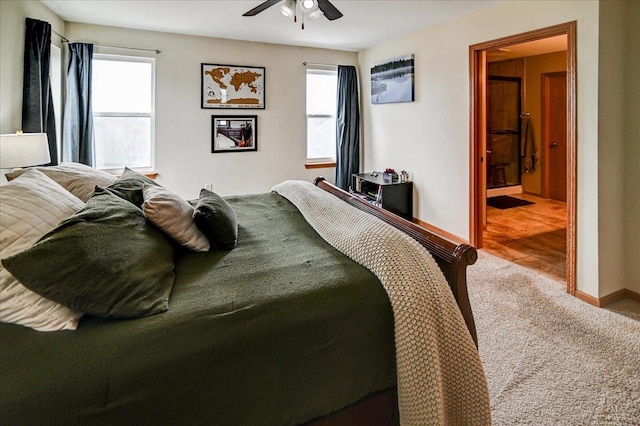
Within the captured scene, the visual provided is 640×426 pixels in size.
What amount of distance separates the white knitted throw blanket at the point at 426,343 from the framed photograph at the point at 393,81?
147 inches

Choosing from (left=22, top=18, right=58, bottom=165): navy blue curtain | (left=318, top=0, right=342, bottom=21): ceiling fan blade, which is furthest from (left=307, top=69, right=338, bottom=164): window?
(left=22, top=18, right=58, bottom=165): navy blue curtain

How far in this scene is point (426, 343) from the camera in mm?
1327

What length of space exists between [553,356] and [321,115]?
4339 millimetres

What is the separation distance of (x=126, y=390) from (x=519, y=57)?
25.8 feet

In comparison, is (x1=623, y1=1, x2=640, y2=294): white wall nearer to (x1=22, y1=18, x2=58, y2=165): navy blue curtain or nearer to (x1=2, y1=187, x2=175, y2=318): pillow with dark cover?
(x1=2, y1=187, x2=175, y2=318): pillow with dark cover

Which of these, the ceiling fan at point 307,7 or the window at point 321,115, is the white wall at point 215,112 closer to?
the window at point 321,115

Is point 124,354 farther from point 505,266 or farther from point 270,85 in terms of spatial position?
point 270,85

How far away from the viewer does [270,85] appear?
16.8ft

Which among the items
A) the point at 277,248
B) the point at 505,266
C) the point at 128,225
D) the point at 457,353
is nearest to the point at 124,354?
the point at 128,225

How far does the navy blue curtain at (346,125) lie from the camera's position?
5.51 m

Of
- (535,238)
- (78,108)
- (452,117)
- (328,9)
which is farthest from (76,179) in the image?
(535,238)

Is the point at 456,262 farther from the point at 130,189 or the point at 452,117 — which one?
the point at 452,117

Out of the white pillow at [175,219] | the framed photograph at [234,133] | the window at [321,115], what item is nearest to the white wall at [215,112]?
the framed photograph at [234,133]

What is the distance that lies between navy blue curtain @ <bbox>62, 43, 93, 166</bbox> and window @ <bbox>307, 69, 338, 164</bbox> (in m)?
2.79
